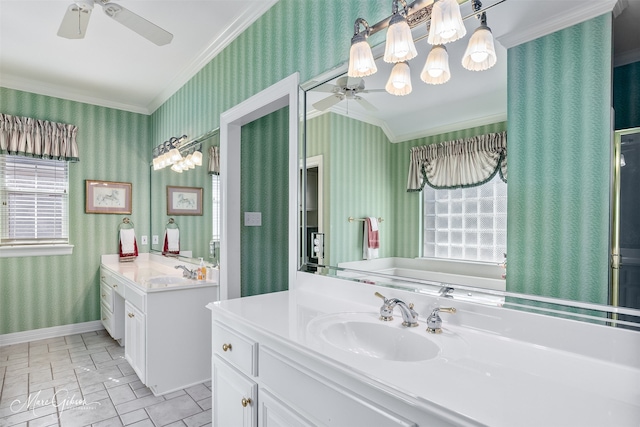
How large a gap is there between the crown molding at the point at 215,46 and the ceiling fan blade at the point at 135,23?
0.57 meters

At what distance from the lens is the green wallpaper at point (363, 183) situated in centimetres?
146

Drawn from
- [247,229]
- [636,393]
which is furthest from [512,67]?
[247,229]

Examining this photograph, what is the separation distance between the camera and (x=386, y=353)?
1.21 metres

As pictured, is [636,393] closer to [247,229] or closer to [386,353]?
[386,353]

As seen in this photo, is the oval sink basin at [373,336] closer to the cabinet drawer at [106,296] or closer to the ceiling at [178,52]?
the ceiling at [178,52]

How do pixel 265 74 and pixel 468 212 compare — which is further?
pixel 265 74

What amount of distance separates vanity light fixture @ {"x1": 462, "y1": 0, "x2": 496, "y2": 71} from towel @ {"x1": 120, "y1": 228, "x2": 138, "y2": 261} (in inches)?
157

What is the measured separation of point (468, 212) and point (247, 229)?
184 centimetres

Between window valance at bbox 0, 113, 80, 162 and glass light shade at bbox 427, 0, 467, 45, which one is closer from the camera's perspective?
glass light shade at bbox 427, 0, 467, 45

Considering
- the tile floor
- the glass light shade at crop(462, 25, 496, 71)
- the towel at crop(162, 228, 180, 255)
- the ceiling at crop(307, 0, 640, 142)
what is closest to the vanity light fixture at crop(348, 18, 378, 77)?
the ceiling at crop(307, 0, 640, 142)

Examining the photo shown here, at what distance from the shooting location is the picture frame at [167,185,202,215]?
312 centimetres

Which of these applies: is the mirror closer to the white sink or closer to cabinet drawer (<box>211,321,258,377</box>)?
the white sink

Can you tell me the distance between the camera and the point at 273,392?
1.19 m

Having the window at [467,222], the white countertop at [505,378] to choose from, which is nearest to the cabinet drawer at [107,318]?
the white countertop at [505,378]
